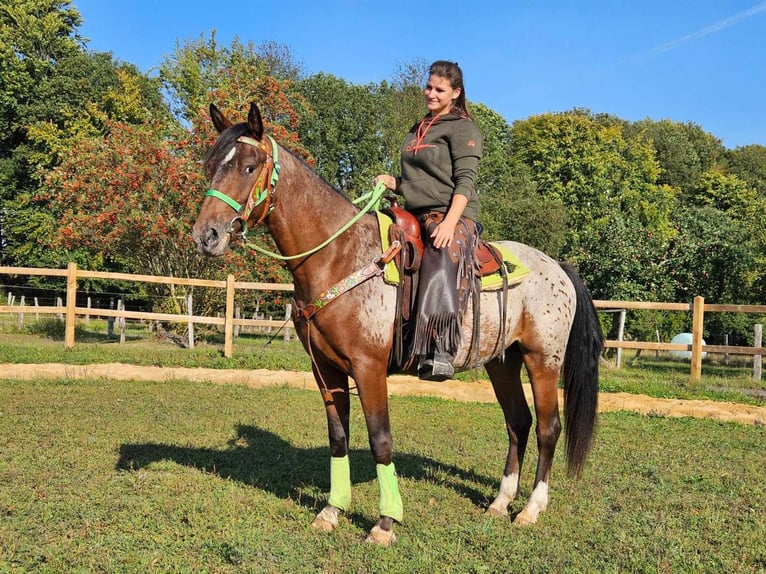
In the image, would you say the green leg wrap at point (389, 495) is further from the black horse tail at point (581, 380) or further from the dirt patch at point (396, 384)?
the dirt patch at point (396, 384)

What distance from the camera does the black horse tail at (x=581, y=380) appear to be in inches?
202

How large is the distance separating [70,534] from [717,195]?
44.3 meters

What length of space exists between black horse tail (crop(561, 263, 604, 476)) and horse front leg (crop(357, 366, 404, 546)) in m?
1.84

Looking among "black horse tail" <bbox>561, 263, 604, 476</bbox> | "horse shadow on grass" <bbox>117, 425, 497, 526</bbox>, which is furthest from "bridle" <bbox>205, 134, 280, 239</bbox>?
"black horse tail" <bbox>561, 263, 604, 476</bbox>

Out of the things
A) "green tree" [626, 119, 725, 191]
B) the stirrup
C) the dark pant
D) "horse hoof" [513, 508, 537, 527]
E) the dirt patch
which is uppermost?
"green tree" [626, 119, 725, 191]

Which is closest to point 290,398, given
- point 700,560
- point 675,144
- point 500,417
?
point 500,417

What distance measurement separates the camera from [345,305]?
13.1 feet

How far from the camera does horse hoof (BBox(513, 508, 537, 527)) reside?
4441 mm

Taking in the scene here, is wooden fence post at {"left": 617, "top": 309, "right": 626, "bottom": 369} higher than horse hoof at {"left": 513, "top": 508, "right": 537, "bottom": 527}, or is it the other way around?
wooden fence post at {"left": 617, "top": 309, "right": 626, "bottom": 369}

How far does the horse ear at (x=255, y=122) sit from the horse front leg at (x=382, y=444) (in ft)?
5.61

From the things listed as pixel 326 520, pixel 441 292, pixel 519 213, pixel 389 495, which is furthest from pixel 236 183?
pixel 519 213

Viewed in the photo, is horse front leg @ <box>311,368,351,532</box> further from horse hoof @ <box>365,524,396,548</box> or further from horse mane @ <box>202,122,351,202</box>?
horse mane @ <box>202,122,351,202</box>

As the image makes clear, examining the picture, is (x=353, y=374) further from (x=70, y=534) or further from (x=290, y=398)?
(x=290, y=398)

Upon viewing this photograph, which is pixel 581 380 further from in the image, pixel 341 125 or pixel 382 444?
pixel 341 125
